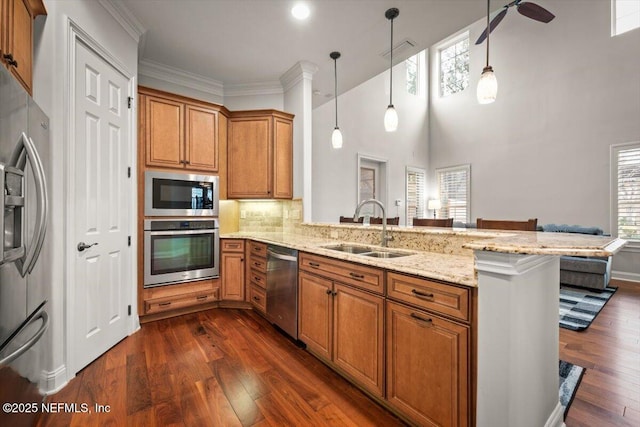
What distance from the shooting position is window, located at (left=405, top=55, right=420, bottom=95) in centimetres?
721

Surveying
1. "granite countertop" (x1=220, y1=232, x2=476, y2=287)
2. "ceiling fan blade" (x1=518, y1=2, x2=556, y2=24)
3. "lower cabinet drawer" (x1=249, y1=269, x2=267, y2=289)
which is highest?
"ceiling fan blade" (x1=518, y1=2, x2=556, y2=24)

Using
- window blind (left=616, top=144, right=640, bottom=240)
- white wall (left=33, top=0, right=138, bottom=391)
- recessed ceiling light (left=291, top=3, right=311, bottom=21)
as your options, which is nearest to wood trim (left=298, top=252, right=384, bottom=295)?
white wall (left=33, top=0, right=138, bottom=391)

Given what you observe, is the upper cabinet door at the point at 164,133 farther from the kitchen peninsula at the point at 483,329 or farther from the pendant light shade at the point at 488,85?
the pendant light shade at the point at 488,85

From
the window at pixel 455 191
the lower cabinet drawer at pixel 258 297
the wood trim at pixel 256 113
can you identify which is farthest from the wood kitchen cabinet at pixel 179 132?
the window at pixel 455 191

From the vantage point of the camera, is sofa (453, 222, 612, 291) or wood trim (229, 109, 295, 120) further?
sofa (453, 222, 612, 291)

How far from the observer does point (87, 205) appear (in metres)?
2.11

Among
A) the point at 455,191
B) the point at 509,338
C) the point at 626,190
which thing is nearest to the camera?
the point at 509,338

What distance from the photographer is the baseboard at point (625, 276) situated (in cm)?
454

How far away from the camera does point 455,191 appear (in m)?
7.27

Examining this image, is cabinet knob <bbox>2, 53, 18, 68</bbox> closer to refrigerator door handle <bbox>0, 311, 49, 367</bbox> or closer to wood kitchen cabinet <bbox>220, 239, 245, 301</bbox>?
refrigerator door handle <bbox>0, 311, 49, 367</bbox>

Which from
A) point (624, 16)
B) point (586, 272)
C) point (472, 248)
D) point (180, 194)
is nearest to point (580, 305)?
point (586, 272)

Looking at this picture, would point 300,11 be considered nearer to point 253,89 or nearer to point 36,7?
point 253,89

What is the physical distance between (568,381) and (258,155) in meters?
3.51

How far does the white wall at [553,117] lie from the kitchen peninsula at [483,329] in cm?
517
